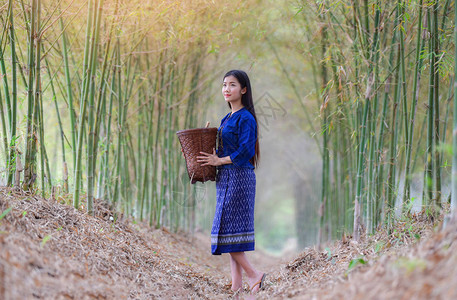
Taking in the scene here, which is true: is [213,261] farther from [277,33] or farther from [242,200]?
[277,33]

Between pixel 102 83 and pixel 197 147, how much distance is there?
111 centimetres

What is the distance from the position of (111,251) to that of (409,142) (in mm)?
1927

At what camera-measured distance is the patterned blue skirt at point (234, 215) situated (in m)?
2.51

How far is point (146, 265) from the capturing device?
8.71ft

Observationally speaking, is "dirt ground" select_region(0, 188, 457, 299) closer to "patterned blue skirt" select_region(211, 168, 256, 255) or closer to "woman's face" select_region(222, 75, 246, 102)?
"patterned blue skirt" select_region(211, 168, 256, 255)

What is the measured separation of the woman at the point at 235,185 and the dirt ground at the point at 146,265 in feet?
0.87

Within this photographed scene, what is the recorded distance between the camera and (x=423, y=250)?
5.11ft

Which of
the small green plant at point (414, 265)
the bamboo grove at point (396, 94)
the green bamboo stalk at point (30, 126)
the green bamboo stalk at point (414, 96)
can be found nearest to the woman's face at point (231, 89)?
the bamboo grove at point (396, 94)

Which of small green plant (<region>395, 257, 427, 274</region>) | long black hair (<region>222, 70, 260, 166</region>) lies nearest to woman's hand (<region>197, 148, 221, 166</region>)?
long black hair (<region>222, 70, 260, 166</region>)

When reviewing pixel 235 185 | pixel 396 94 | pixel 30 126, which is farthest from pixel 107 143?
pixel 396 94

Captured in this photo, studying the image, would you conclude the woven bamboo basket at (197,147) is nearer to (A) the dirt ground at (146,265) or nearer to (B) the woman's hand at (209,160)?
(B) the woman's hand at (209,160)

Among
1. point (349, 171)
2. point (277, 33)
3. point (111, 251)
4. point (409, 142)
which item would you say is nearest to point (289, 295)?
point (111, 251)

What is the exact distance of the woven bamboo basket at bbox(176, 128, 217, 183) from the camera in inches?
99.0

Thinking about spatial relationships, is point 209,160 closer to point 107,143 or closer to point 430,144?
point 430,144
